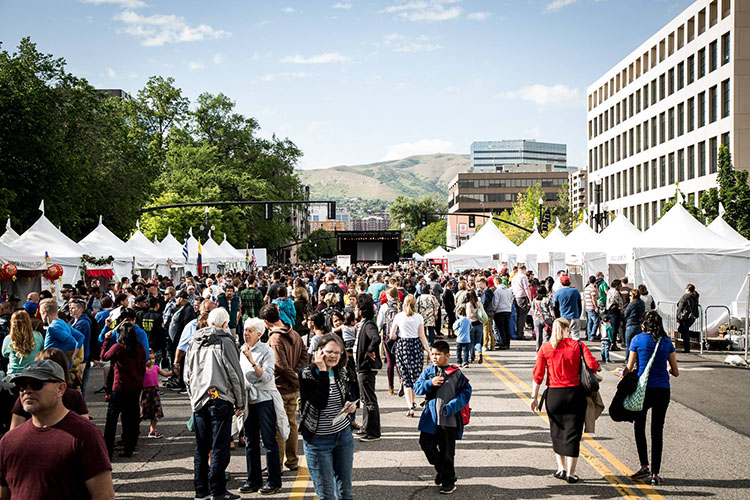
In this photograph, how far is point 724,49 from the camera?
4681 centimetres

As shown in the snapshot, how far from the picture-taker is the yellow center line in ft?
22.5

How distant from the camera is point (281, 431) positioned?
7180mm

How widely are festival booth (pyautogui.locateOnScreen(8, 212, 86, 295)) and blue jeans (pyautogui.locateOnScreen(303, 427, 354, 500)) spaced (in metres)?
18.2

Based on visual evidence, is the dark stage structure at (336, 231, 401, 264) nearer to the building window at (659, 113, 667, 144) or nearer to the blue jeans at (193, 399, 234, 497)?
the building window at (659, 113, 667, 144)

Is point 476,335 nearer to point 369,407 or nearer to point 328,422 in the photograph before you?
point 369,407

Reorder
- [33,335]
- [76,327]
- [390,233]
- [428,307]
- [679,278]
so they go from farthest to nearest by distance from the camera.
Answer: [390,233] → [679,278] → [428,307] → [76,327] → [33,335]

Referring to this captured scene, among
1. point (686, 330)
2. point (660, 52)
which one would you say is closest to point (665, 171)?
point (660, 52)

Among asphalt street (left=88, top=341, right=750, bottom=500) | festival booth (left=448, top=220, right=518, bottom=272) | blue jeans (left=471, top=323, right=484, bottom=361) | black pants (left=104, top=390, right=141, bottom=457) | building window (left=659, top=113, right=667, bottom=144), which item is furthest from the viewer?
building window (left=659, top=113, right=667, bottom=144)

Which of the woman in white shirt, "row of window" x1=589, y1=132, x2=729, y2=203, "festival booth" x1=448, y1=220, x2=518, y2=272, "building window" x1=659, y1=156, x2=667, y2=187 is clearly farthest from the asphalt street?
"building window" x1=659, y1=156, x2=667, y2=187

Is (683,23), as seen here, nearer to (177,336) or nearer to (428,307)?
(428,307)

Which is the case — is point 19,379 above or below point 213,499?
→ above

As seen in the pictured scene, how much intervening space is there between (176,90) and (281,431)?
60495 millimetres

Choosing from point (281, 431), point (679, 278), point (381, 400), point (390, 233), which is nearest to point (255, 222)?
point (390, 233)

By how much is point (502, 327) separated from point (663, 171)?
4567 cm
